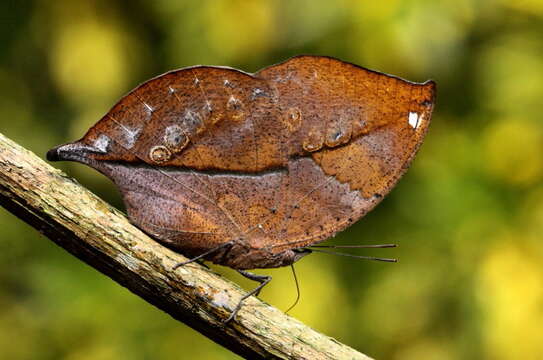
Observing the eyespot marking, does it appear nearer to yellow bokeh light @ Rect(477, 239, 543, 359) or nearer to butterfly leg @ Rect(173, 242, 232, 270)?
butterfly leg @ Rect(173, 242, 232, 270)

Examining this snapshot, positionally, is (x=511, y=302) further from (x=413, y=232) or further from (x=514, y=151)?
(x=514, y=151)

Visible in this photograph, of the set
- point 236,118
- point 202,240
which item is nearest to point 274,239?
point 202,240

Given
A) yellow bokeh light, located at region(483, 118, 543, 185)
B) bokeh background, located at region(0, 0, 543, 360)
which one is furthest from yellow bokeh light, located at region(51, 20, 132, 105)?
yellow bokeh light, located at region(483, 118, 543, 185)

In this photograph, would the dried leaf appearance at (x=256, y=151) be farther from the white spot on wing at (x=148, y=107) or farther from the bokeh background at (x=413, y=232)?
the bokeh background at (x=413, y=232)

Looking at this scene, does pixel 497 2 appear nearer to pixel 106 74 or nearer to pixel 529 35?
pixel 529 35

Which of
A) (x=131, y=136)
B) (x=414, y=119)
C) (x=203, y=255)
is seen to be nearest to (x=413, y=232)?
(x=414, y=119)
